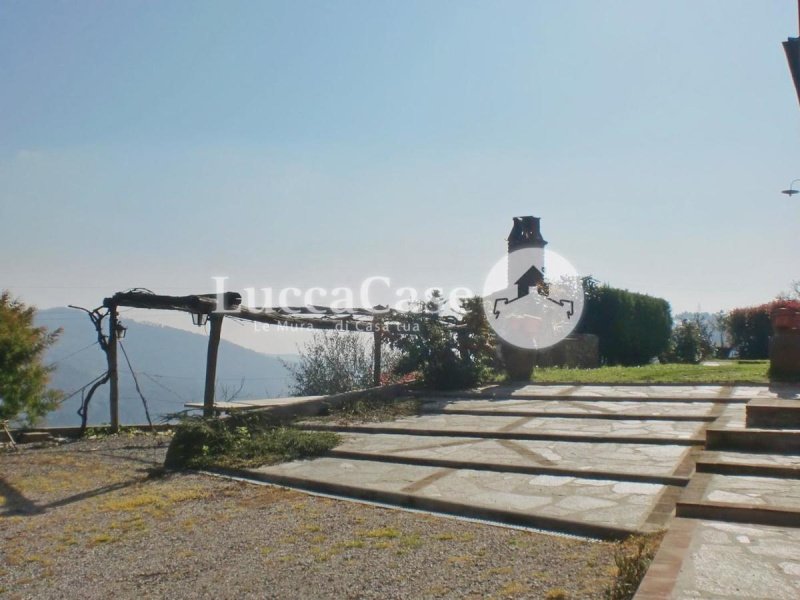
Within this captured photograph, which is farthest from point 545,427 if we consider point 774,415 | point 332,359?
point 332,359

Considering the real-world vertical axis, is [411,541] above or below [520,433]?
below

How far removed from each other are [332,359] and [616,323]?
857 cm

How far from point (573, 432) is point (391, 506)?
110 inches

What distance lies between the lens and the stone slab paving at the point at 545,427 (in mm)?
6875

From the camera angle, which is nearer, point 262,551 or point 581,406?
point 262,551

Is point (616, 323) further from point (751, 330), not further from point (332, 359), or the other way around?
point (332, 359)

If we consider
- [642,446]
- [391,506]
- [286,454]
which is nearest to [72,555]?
[391,506]

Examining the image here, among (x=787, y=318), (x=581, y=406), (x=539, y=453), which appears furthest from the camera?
(x=581, y=406)

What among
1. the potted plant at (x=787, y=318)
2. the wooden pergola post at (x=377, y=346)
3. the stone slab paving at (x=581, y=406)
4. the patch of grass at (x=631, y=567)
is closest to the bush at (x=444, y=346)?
the wooden pergola post at (x=377, y=346)

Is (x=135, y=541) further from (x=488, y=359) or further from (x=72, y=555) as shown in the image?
(x=488, y=359)

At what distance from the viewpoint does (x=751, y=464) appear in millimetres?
4832

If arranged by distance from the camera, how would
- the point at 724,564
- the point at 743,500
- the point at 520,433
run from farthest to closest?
1. the point at 520,433
2. the point at 743,500
3. the point at 724,564

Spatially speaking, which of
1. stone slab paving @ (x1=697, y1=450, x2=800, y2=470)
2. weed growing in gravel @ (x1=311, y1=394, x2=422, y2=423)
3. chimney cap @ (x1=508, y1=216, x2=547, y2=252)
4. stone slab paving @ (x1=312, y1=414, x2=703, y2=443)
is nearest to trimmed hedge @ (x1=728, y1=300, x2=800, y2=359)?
chimney cap @ (x1=508, y1=216, x2=547, y2=252)

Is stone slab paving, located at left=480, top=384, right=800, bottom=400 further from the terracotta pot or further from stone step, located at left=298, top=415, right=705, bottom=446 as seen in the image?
stone step, located at left=298, top=415, right=705, bottom=446
